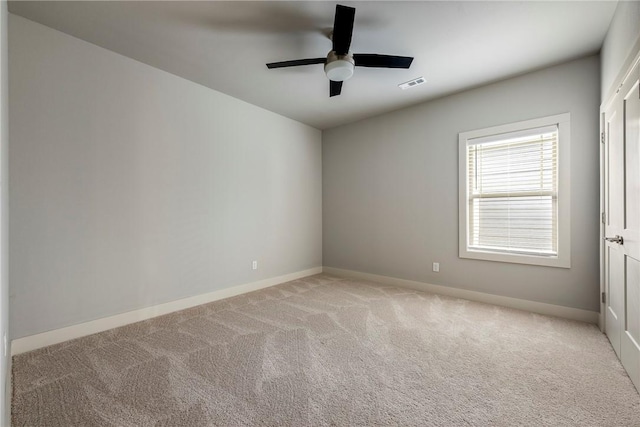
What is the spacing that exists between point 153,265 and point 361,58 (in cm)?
292

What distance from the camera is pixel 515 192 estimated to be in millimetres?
3451

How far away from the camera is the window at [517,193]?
311 cm

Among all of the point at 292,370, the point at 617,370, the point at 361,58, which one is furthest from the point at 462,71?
the point at 292,370

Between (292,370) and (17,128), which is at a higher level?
(17,128)

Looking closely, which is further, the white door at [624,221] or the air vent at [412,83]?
the air vent at [412,83]

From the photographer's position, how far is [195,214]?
350 cm

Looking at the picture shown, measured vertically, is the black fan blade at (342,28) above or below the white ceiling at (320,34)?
below

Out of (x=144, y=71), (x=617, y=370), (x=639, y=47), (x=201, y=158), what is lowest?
(x=617, y=370)

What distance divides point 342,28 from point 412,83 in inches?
64.8

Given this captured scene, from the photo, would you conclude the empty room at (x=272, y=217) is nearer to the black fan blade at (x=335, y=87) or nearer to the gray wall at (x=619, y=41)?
the gray wall at (x=619, y=41)

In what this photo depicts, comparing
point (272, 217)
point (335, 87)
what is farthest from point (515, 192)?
point (272, 217)

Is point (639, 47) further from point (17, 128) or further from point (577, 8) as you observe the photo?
point (17, 128)

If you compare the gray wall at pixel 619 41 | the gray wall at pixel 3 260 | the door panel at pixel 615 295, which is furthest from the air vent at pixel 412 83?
the gray wall at pixel 3 260

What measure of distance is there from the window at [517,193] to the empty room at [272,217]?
0.02 m
